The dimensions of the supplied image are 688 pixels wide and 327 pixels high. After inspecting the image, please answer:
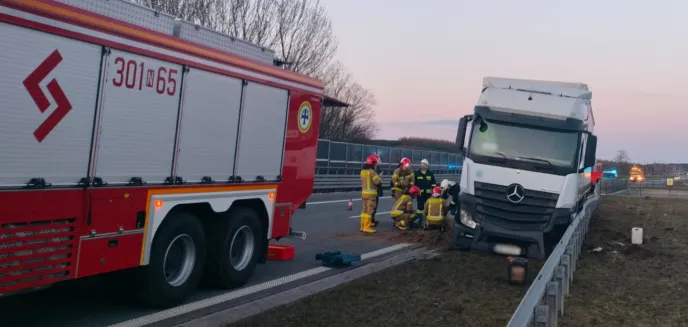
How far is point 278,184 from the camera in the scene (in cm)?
913

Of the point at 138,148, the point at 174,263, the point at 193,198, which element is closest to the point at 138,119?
the point at 138,148

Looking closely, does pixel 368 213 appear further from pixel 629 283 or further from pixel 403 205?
pixel 629 283

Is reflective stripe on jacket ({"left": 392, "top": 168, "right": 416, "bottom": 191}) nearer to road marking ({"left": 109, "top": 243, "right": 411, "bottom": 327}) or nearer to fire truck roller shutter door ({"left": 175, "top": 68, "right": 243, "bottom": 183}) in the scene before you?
road marking ({"left": 109, "top": 243, "right": 411, "bottom": 327})

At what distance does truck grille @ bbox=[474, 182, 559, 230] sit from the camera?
38.1 ft

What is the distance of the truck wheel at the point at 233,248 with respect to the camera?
8109mm

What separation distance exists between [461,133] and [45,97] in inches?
310

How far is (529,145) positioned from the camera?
11820mm

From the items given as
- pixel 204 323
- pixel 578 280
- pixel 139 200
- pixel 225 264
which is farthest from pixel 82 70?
pixel 578 280

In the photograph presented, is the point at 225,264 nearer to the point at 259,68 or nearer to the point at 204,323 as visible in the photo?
the point at 204,323

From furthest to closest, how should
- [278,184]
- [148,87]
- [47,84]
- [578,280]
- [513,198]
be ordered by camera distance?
[513,198] < [578,280] < [278,184] < [148,87] < [47,84]

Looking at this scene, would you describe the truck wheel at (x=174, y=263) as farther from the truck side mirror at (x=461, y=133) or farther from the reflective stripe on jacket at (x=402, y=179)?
the reflective stripe on jacket at (x=402, y=179)

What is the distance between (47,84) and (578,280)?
766 centimetres

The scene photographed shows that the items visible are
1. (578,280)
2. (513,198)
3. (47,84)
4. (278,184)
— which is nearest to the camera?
(47,84)

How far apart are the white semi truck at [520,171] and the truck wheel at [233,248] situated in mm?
4422
